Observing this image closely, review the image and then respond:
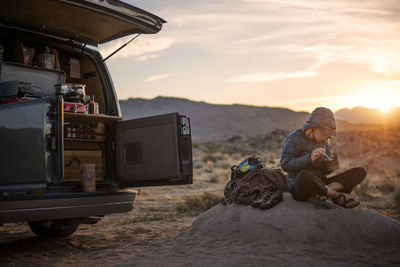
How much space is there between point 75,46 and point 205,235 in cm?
295

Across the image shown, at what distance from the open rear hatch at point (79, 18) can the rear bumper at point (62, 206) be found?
6.63 feet

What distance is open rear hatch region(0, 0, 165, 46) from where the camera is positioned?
502 cm

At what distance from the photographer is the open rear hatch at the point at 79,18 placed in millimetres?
5016

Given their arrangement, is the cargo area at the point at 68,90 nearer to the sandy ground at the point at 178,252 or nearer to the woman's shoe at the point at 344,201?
the sandy ground at the point at 178,252

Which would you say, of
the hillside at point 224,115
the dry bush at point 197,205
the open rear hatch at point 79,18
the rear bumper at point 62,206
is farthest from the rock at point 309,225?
the hillside at point 224,115

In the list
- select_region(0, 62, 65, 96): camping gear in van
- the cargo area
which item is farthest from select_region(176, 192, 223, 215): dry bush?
select_region(0, 62, 65, 96): camping gear in van

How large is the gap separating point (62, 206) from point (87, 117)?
1291 millimetres

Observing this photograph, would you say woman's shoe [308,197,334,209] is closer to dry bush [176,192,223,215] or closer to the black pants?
the black pants

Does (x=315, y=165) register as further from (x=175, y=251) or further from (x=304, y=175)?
(x=175, y=251)

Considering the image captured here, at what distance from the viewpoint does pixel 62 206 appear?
4.59m

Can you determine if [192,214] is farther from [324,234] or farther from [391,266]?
[391,266]

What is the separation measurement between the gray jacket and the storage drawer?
7.78ft

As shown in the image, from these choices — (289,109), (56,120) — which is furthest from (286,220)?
(289,109)

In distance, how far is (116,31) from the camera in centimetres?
596
